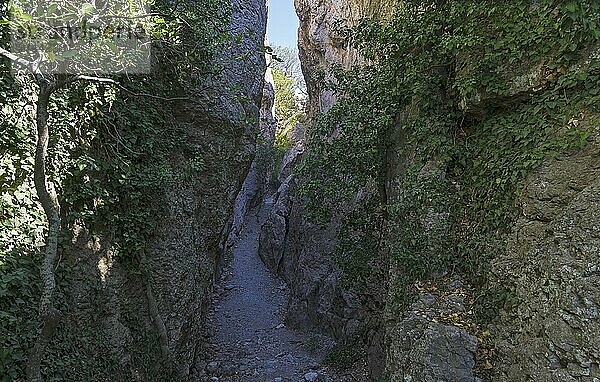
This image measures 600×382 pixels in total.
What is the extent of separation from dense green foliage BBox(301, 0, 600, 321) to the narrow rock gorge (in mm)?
27

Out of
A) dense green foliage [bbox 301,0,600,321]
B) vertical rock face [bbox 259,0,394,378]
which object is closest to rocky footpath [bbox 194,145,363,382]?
→ vertical rock face [bbox 259,0,394,378]

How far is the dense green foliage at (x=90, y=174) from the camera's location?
3.75 m

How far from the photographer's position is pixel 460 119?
5.37 m

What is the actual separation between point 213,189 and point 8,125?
4.55 m

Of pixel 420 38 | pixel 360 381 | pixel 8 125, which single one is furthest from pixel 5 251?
pixel 360 381

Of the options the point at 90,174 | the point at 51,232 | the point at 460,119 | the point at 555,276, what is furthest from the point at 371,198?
the point at 51,232

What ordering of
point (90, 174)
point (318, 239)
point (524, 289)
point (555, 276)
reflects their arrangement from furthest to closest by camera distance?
1. point (318, 239)
2. point (90, 174)
3. point (524, 289)
4. point (555, 276)

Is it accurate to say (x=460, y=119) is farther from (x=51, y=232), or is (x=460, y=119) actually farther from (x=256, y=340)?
(x=256, y=340)

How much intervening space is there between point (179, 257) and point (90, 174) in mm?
2445

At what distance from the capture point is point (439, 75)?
217 inches

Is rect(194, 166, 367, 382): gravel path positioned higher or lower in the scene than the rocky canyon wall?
lower

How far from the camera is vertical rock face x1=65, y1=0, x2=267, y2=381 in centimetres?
504

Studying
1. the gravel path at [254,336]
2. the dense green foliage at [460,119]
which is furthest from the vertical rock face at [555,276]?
the gravel path at [254,336]

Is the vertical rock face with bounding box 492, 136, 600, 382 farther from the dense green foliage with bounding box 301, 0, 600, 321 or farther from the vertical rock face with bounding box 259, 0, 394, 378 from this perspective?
the vertical rock face with bounding box 259, 0, 394, 378
